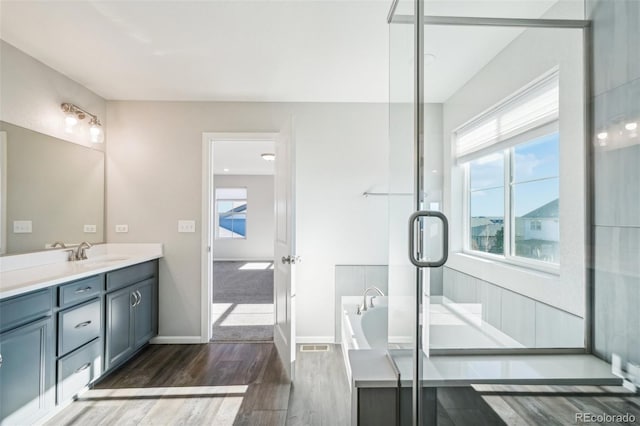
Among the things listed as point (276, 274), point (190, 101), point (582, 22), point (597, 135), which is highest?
point (190, 101)

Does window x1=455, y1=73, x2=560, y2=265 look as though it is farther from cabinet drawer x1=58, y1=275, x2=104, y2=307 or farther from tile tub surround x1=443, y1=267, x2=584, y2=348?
cabinet drawer x1=58, y1=275, x2=104, y2=307

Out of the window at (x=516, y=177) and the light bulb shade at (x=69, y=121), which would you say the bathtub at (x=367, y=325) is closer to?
the window at (x=516, y=177)

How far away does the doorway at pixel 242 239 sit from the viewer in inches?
139

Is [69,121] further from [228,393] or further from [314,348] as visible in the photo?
[314,348]

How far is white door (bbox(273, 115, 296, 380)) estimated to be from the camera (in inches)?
98.2

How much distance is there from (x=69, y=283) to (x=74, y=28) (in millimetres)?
1654

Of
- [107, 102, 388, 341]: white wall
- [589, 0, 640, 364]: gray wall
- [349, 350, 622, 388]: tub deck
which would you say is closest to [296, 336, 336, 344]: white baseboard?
[107, 102, 388, 341]: white wall

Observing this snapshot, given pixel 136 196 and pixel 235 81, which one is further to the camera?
pixel 136 196

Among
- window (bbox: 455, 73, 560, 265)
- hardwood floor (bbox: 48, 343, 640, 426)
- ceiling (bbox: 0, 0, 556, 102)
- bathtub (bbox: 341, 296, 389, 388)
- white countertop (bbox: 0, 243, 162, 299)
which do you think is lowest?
hardwood floor (bbox: 48, 343, 640, 426)

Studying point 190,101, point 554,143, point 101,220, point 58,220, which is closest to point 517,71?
point 554,143

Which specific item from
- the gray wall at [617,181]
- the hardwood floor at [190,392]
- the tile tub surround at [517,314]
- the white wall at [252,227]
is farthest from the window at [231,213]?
the gray wall at [617,181]

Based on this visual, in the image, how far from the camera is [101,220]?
316 centimetres

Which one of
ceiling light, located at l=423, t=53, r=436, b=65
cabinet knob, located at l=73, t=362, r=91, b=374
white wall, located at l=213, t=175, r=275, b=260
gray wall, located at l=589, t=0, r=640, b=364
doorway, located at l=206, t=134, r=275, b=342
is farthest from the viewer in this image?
white wall, located at l=213, t=175, r=275, b=260

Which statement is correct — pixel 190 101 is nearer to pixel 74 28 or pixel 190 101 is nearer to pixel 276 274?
pixel 74 28
